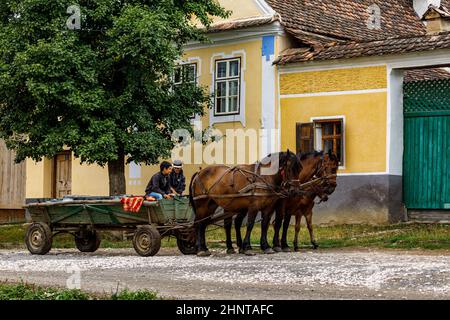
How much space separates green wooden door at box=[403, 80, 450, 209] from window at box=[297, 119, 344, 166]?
163cm

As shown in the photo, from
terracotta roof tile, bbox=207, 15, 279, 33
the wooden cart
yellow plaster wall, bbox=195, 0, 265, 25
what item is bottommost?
the wooden cart

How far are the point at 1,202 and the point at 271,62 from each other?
1108 centimetres

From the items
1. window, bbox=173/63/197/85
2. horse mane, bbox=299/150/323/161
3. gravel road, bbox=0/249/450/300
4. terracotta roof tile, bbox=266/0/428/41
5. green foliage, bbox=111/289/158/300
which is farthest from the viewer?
terracotta roof tile, bbox=266/0/428/41

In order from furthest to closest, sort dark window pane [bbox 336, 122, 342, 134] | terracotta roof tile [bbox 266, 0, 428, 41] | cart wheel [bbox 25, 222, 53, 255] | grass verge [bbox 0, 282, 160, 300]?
terracotta roof tile [bbox 266, 0, 428, 41] < dark window pane [bbox 336, 122, 342, 134] < cart wheel [bbox 25, 222, 53, 255] < grass verge [bbox 0, 282, 160, 300]

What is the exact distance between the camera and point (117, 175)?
85.0ft

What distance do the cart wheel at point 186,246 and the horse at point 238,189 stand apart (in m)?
0.46

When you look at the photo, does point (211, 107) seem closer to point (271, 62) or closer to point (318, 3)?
point (271, 62)

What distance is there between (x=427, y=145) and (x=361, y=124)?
5.22 feet

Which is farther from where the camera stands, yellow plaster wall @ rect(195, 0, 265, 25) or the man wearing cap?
yellow plaster wall @ rect(195, 0, 265, 25)

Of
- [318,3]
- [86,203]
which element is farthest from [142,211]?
[318,3]

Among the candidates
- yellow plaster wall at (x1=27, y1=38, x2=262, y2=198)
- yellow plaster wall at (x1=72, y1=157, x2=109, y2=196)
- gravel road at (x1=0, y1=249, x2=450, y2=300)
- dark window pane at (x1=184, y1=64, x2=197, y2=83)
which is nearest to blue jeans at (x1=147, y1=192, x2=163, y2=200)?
gravel road at (x1=0, y1=249, x2=450, y2=300)

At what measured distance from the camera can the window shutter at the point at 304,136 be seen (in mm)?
26016

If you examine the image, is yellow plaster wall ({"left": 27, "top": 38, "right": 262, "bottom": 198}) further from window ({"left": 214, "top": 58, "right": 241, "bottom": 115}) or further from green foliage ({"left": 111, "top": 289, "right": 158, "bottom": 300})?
green foliage ({"left": 111, "top": 289, "right": 158, "bottom": 300})

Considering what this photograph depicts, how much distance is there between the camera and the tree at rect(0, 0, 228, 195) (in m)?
23.3
